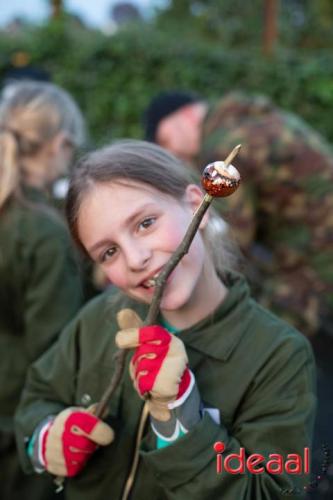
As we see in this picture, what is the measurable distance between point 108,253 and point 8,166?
114 cm

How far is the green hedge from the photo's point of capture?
23.6 ft

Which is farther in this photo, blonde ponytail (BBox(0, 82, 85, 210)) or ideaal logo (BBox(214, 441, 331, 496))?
blonde ponytail (BBox(0, 82, 85, 210))

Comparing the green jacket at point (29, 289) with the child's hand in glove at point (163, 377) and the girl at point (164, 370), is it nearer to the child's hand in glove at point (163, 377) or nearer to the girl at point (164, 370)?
the girl at point (164, 370)

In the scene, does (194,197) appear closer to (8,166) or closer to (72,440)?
(72,440)

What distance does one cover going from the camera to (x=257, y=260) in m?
3.71

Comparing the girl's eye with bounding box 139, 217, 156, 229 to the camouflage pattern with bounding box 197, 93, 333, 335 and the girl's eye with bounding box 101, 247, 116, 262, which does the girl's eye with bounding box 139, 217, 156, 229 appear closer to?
the girl's eye with bounding box 101, 247, 116, 262

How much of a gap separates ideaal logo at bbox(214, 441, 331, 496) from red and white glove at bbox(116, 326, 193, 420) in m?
0.16

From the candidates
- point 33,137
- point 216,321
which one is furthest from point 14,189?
point 216,321

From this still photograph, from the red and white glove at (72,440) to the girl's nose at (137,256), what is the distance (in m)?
0.41

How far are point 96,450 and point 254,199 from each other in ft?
6.78

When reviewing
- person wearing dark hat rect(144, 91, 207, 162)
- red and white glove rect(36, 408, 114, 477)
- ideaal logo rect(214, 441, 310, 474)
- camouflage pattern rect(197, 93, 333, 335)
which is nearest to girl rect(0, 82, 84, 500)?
red and white glove rect(36, 408, 114, 477)

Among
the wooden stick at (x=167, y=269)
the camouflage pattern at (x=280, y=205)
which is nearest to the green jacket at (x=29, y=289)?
the wooden stick at (x=167, y=269)

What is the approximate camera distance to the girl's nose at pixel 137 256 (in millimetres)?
1475

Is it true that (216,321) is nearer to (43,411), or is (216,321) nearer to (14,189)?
(43,411)
